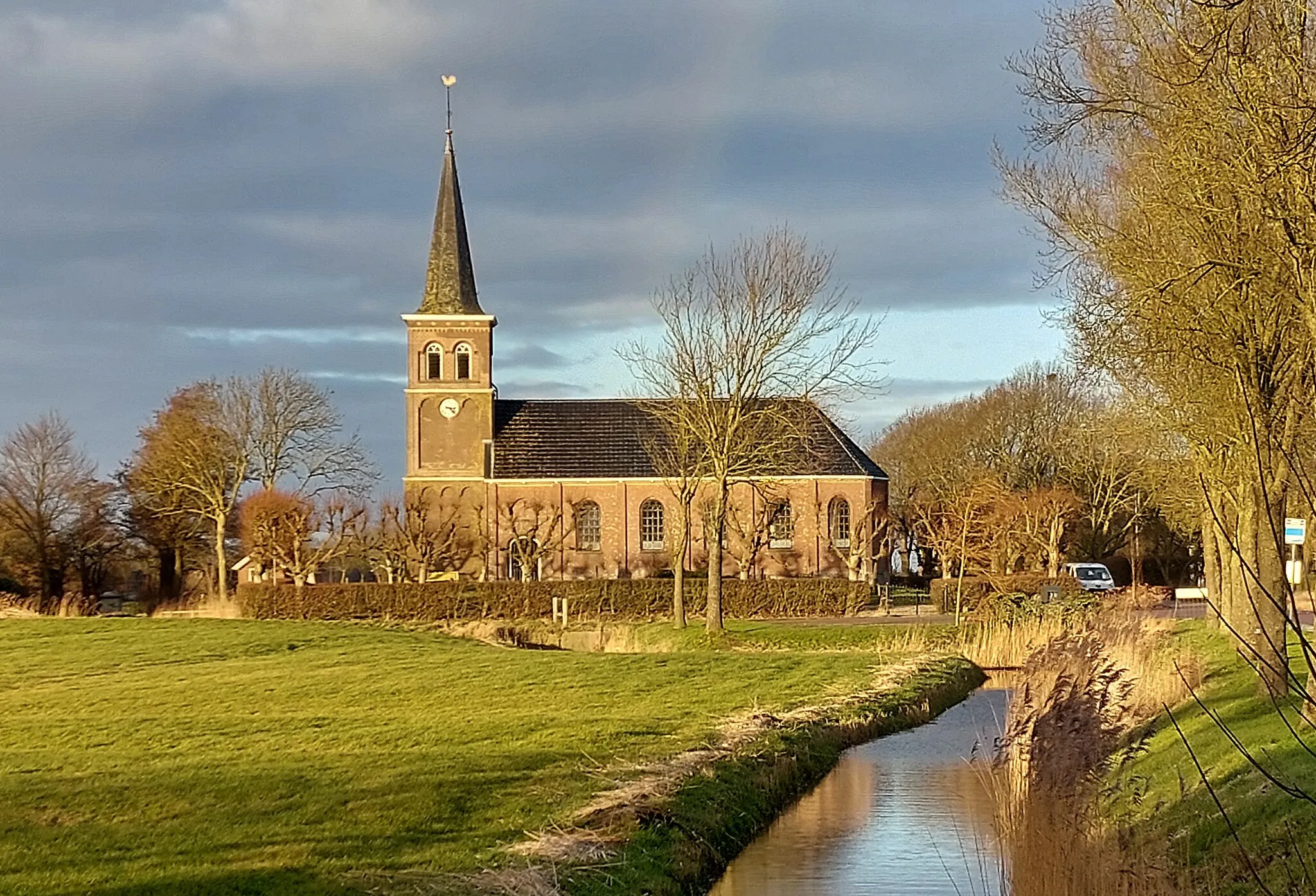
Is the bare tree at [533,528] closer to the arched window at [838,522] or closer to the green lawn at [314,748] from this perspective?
the arched window at [838,522]

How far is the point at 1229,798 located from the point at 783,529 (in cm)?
4196

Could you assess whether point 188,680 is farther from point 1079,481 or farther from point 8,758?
point 1079,481

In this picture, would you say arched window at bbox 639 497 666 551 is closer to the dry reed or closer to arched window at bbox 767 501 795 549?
arched window at bbox 767 501 795 549

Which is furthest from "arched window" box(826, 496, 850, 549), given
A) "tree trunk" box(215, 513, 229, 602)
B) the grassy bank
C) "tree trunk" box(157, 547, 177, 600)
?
the grassy bank

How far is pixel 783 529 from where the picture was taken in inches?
2073

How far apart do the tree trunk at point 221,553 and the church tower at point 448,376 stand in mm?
6769

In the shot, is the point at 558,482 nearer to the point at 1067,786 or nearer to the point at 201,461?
the point at 201,461

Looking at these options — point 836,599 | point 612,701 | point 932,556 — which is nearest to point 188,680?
point 612,701

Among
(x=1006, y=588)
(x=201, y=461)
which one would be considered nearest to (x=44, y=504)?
(x=201, y=461)

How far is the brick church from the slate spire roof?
49 millimetres

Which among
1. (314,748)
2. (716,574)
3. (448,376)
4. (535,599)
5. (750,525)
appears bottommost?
(314,748)

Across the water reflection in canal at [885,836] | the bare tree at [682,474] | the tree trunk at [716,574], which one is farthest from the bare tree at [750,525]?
the water reflection in canal at [885,836]

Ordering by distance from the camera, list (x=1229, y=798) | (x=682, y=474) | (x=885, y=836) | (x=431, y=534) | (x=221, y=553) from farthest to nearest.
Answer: (x=221, y=553) → (x=431, y=534) → (x=682, y=474) → (x=885, y=836) → (x=1229, y=798)

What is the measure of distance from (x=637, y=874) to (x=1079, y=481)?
164 ft
